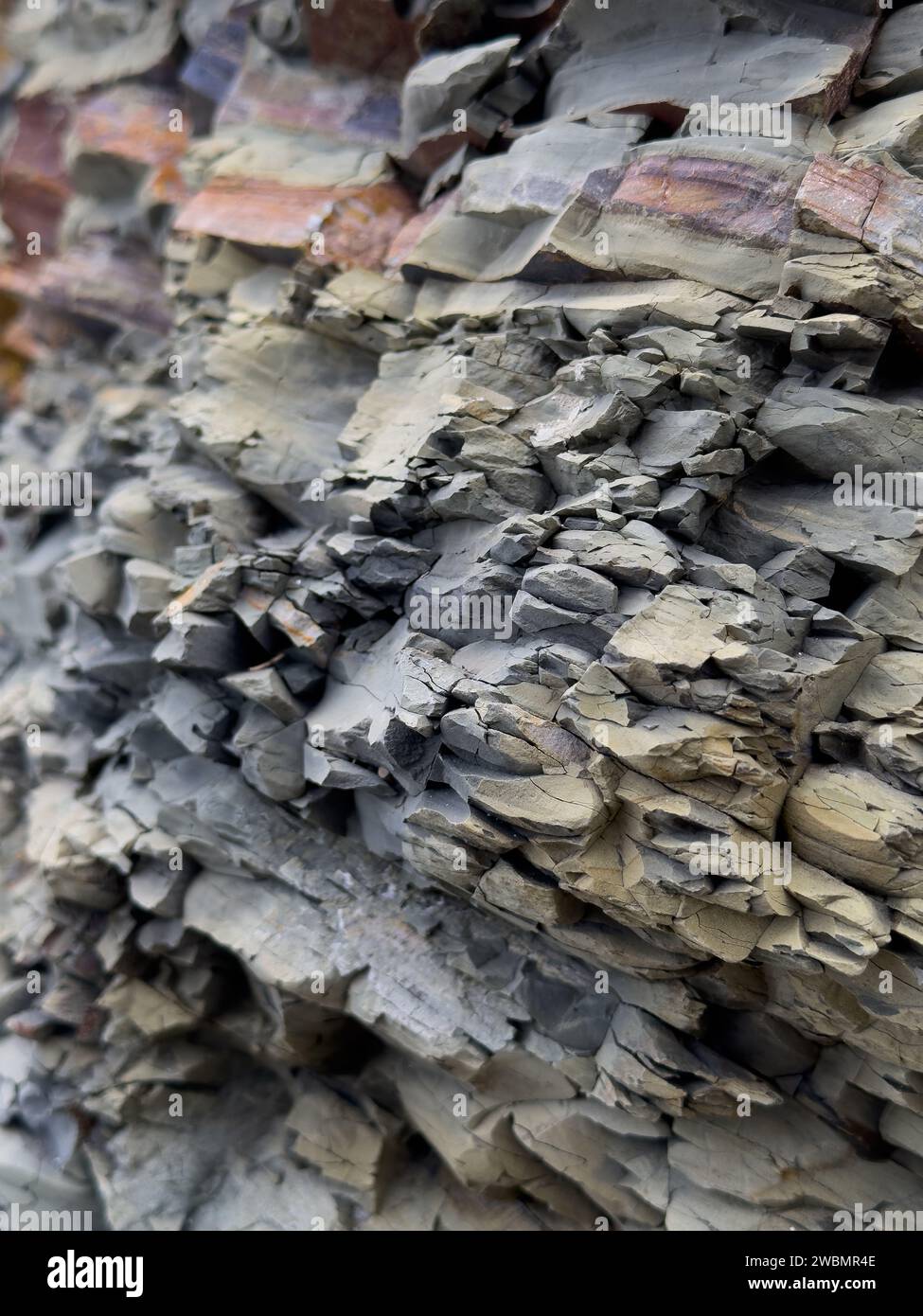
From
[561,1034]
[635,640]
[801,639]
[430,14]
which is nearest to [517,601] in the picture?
[635,640]

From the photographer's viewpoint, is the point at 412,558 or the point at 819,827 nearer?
the point at 819,827

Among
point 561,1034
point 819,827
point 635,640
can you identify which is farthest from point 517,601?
point 561,1034

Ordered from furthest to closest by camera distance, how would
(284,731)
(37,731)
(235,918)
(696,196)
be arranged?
(37,731), (235,918), (284,731), (696,196)

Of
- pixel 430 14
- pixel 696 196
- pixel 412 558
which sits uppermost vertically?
pixel 430 14

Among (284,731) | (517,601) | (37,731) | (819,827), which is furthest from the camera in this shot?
(37,731)

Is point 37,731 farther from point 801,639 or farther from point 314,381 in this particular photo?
point 801,639

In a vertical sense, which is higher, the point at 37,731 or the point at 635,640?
the point at 635,640
